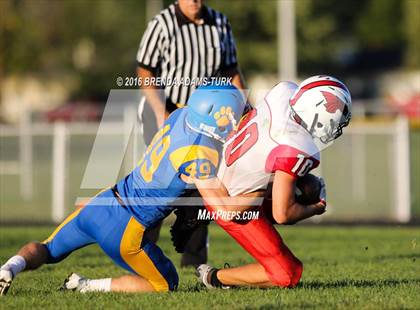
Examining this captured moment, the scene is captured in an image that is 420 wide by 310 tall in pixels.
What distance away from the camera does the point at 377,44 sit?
73.6 meters

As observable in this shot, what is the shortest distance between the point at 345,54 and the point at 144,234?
65.7 metres

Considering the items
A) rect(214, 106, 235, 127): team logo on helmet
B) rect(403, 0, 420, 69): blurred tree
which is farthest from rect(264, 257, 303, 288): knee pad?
rect(403, 0, 420, 69): blurred tree

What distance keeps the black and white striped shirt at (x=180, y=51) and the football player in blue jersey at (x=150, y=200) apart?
1.96 meters

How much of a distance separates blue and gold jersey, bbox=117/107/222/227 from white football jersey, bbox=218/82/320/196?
152mm

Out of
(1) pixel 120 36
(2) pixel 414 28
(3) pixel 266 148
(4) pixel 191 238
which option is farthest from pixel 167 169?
(2) pixel 414 28

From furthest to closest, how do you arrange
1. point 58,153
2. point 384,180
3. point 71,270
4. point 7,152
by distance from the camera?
point 384,180
point 7,152
point 58,153
point 71,270

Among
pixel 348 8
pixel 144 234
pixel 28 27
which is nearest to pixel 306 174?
pixel 144 234

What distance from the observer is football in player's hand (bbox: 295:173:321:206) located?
647 centimetres

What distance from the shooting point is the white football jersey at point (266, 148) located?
6.16 metres

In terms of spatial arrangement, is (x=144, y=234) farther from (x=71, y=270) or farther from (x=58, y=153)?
(x=58, y=153)

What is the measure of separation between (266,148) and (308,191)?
41 centimetres

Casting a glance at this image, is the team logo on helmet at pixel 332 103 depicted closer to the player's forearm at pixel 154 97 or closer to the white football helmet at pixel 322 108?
the white football helmet at pixel 322 108

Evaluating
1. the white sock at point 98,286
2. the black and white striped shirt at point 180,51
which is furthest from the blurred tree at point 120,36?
the white sock at point 98,286

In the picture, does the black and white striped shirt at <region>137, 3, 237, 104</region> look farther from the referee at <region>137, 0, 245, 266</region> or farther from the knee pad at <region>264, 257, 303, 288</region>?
the knee pad at <region>264, 257, 303, 288</region>
